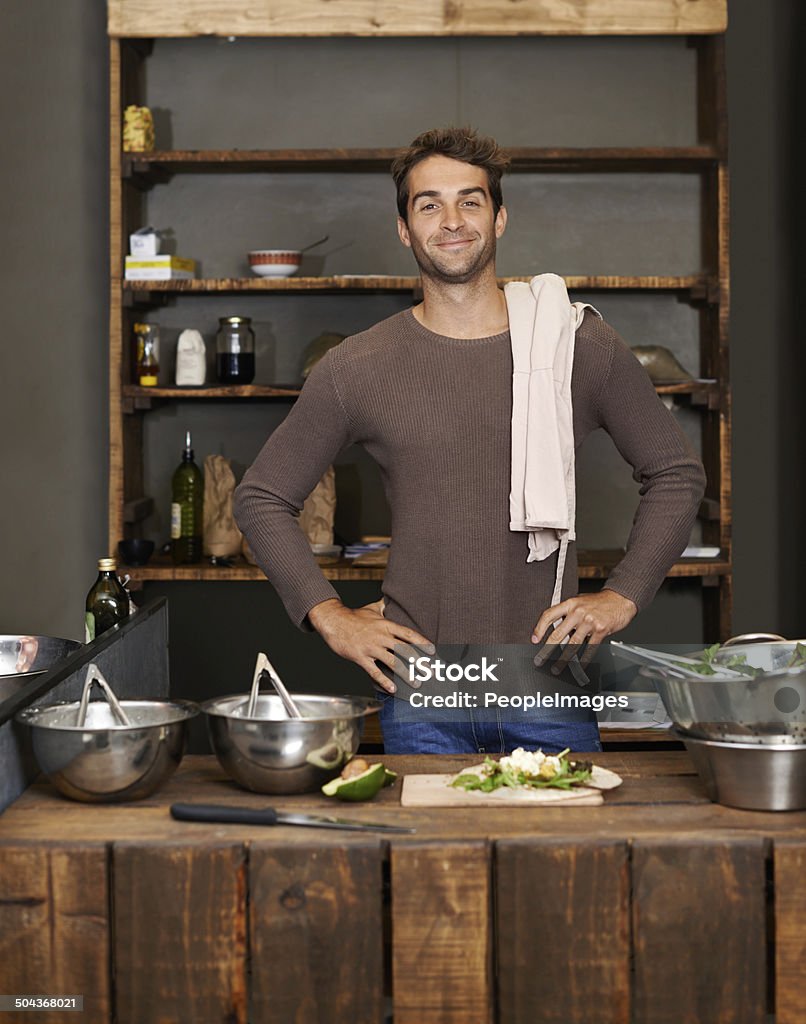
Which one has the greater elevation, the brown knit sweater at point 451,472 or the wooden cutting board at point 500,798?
the brown knit sweater at point 451,472

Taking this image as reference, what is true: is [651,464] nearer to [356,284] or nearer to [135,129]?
[356,284]

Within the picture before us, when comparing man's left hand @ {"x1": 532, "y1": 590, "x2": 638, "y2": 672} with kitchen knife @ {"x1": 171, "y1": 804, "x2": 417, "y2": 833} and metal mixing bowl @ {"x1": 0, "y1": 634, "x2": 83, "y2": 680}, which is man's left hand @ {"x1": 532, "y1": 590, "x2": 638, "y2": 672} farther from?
metal mixing bowl @ {"x1": 0, "y1": 634, "x2": 83, "y2": 680}

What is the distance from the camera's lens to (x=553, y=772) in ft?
5.60

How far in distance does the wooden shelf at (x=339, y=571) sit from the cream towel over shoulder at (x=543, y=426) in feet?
5.46

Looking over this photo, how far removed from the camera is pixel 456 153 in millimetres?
2312

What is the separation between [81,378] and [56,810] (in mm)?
2833

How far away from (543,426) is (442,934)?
1027 millimetres

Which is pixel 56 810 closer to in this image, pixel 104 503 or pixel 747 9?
pixel 104 503

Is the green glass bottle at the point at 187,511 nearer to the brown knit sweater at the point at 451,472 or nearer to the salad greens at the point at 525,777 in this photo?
the brown knit sweater at the point at 451,472

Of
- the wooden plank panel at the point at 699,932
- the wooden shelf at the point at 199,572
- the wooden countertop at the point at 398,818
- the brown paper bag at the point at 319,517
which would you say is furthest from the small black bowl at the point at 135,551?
the wooden plank panel at the point at 699,932

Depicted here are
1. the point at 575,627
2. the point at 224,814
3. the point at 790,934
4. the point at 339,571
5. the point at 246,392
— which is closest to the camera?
the point at 790,934

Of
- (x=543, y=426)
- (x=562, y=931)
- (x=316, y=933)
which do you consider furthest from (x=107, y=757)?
(x=543, y=426)

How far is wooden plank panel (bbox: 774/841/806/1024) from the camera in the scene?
56.7 inches

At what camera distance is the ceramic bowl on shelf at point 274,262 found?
407 cm
